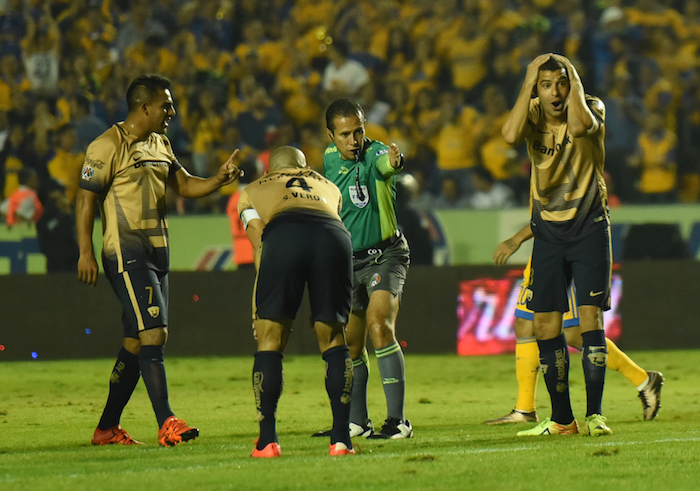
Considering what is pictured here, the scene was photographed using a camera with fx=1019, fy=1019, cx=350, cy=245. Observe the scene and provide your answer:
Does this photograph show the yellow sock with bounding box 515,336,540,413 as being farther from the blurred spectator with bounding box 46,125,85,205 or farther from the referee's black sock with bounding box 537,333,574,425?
the blurred spectator with bounding box 46,125,85,205

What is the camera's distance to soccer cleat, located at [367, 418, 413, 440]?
624cm

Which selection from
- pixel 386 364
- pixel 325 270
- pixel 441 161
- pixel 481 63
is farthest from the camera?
pixel 481 63

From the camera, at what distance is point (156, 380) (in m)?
5.98

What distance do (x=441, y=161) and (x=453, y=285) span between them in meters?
2.34

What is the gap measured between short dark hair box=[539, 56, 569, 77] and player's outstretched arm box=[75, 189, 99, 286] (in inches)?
109

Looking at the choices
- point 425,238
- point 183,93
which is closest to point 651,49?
point 425,238

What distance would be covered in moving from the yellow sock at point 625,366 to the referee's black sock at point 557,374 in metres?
1.38

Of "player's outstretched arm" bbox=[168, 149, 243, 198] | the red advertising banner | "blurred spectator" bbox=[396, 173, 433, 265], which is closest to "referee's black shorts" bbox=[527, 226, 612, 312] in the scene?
"player's outstretched arm" bbox=[168, 149, 243, 198]

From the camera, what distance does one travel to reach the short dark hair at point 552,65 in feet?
19.4

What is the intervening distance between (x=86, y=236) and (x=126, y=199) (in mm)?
324

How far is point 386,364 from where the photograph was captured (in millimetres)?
6352

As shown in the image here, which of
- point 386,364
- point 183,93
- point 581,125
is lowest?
point 386,364

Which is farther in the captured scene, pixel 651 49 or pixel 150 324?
pixel 651 49

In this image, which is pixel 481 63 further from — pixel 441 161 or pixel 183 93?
pixel 183 93
